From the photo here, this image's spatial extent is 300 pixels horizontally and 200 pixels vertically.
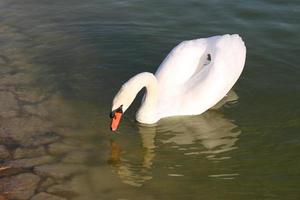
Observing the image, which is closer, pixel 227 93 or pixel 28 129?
pixel 28 129

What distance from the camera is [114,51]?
10.3 meters

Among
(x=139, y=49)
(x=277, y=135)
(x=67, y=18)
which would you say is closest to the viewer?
(x=277, y=135)

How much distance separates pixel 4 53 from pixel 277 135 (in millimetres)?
5017

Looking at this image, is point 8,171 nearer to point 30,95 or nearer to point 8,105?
point 8,105

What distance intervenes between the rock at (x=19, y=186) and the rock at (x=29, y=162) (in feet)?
0.71

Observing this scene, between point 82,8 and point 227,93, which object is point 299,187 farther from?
point 82,8

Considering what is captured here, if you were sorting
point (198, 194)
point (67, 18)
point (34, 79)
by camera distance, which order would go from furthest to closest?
point (67, 18) < point (34, 79) < point (198, 194)

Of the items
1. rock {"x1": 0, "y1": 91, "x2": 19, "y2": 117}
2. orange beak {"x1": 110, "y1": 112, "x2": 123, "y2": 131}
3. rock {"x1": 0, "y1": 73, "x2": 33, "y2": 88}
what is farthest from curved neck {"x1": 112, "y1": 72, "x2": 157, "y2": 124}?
rock {"x1": 0, "y1": 73, "x2": 33, "y2": 88}

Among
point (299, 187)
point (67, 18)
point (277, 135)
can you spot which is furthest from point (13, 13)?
point (299, 187)

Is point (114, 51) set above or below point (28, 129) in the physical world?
above

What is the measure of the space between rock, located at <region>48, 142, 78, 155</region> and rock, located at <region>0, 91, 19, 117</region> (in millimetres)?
1071

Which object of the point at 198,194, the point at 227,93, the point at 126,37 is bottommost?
the point at 198,194

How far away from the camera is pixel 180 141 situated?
25.8ft

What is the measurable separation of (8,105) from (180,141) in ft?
A: 8.65
